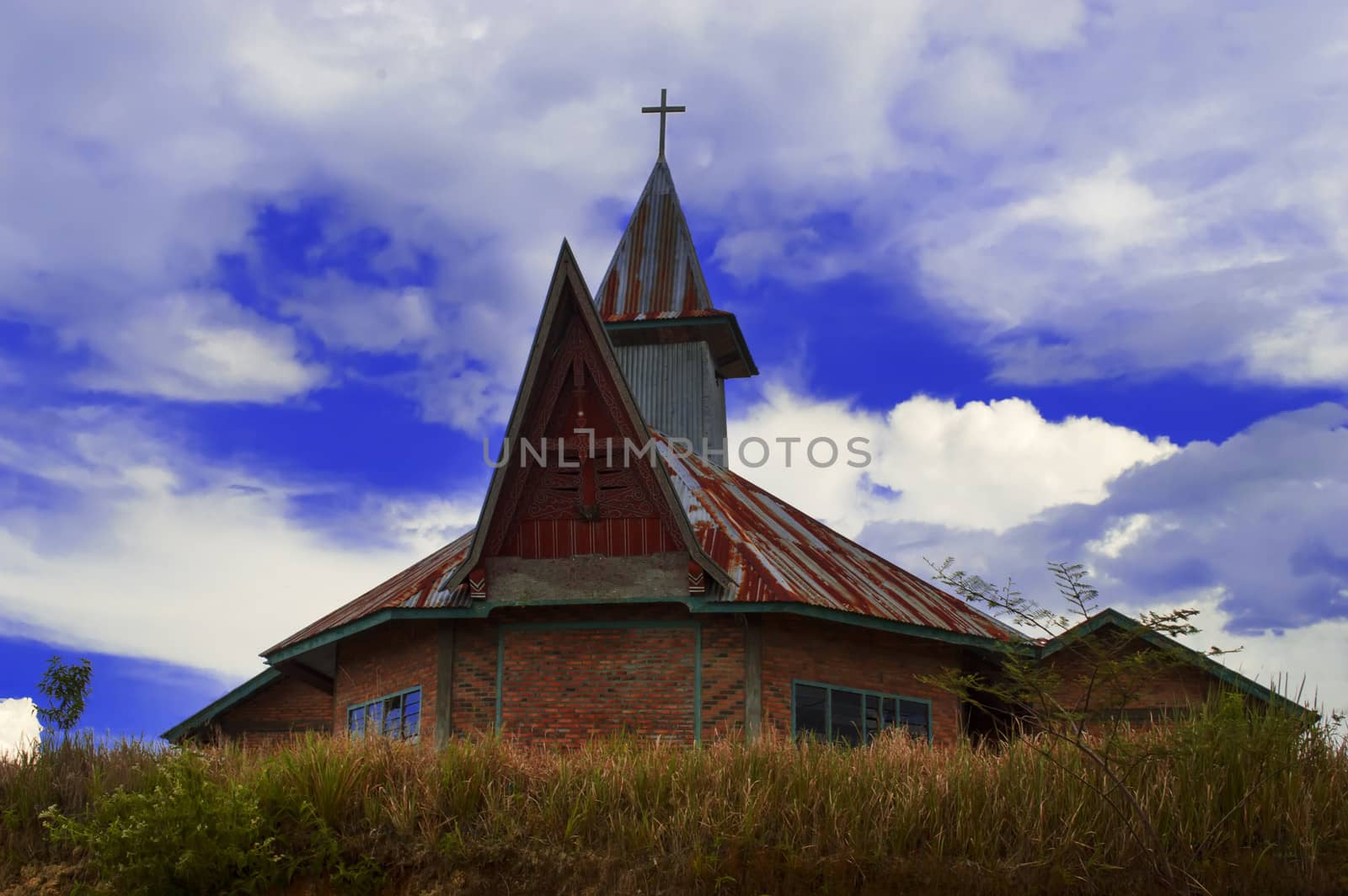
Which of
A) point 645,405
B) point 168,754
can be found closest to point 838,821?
point 168,754

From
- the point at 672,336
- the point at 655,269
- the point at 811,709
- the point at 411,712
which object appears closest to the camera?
the point at 811,709

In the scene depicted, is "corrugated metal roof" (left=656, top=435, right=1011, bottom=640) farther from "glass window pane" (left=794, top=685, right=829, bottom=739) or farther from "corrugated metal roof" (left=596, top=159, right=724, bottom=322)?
"corrugated metal roof" (left=596, top=159, right=724, bottom=322)

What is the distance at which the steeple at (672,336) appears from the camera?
27.4 metres

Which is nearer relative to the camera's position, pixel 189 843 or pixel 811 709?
pixel 189 843

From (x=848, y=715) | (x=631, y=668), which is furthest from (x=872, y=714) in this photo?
(x=631, y=668)

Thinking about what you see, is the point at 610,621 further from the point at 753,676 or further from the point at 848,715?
the point at 848,715

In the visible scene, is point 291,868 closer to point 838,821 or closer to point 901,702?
point 838,821

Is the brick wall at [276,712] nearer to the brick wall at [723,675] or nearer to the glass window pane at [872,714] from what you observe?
the brick wall at [723,675]

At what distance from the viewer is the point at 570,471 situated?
18.7 meters

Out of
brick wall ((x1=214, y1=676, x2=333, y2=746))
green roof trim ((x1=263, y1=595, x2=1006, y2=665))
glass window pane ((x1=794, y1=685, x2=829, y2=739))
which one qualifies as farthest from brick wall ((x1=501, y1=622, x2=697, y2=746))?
brick wall ((x1=214, y1=676, x2=333, y2=746))

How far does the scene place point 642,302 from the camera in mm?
28312

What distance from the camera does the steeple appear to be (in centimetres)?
2744

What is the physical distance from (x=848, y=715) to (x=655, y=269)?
13283mm

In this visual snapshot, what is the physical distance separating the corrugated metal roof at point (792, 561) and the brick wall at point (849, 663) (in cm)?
47
